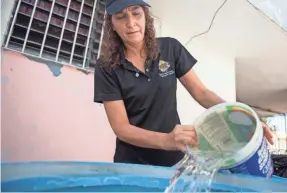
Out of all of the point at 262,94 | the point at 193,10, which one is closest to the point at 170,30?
the point at 193,10

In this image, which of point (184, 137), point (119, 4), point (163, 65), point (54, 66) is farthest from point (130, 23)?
point (54, 66)

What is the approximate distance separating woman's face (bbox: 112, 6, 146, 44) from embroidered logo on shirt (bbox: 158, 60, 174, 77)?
0.40 ft

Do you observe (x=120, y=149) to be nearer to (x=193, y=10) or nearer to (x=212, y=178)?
(x=212, y=178)

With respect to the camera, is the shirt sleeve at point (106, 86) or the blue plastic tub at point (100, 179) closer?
the blue plastic tub at point (100, 179)

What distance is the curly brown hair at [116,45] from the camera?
3.11ft

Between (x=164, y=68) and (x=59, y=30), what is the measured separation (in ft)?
3.15

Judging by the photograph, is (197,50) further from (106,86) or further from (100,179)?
(100,179)

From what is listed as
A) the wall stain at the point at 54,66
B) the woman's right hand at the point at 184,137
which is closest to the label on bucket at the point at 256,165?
the woman's right hand at the point at 184,137

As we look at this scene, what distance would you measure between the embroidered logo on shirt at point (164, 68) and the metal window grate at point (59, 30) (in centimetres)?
83

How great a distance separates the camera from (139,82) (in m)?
0.91

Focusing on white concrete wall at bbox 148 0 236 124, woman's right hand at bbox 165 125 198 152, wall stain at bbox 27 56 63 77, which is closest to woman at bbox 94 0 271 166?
woman's right hand at bbox 165 125 198 152

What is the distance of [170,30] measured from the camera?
2.22 metres

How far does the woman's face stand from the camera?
0.88m

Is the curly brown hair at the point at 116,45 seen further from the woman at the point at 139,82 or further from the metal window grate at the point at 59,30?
the metal window grate at the point at 59,30
